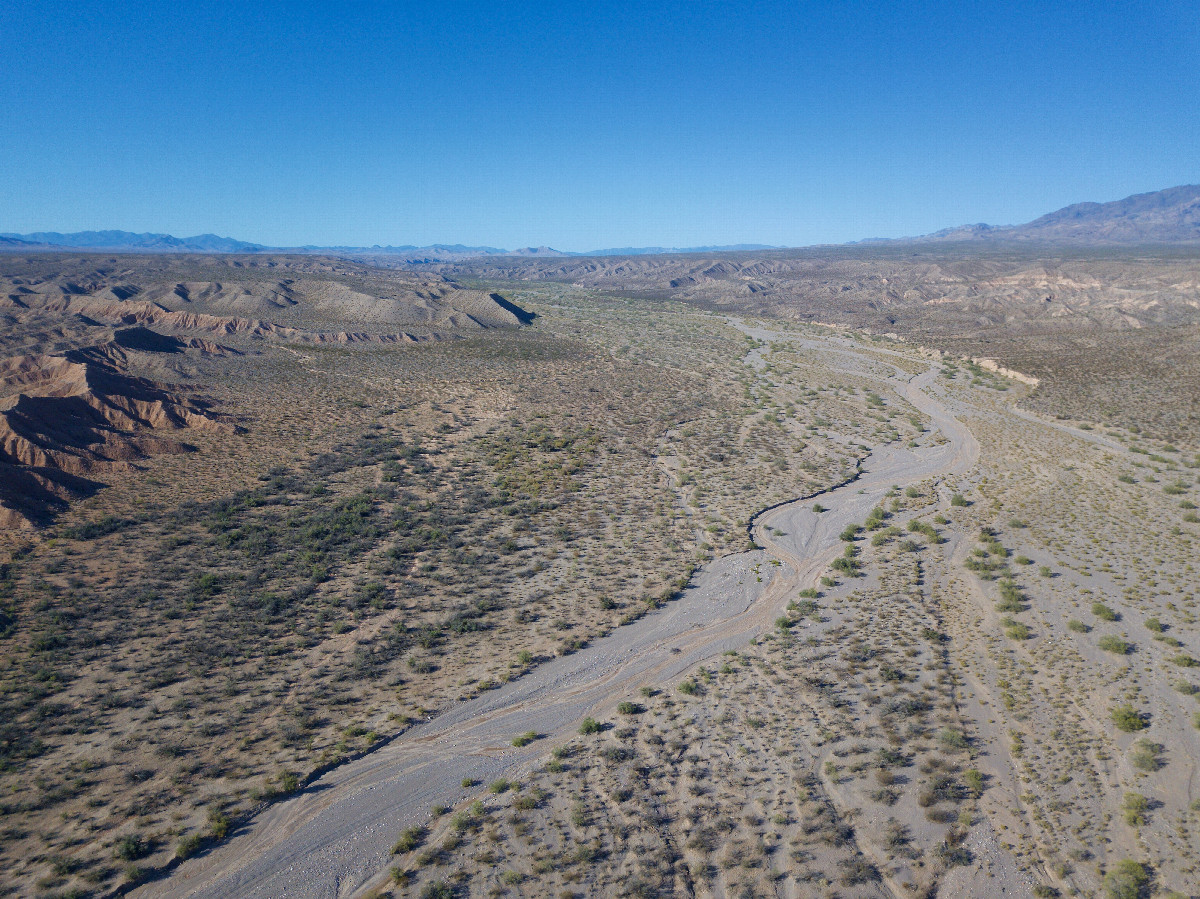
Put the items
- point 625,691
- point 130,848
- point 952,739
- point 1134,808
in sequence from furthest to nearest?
point 625,691 → point 952,739 → point 1134,808 → point 130,848

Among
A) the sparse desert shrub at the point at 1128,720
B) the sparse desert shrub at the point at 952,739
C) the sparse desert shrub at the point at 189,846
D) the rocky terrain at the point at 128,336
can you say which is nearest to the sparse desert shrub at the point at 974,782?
the sparse desert shrub at the point at 952,739

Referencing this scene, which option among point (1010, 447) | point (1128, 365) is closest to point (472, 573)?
point (1010, 447)

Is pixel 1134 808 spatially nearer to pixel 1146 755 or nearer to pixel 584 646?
pixel 1146 755

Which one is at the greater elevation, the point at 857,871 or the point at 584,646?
the point at 584,646

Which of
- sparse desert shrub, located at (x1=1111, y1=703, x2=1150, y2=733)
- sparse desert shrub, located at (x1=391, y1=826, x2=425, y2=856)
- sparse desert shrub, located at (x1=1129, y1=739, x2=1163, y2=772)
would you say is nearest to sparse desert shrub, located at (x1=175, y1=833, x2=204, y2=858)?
sparse desert shrub, located at (x1=391, y1=826, x2=425, y2=856)

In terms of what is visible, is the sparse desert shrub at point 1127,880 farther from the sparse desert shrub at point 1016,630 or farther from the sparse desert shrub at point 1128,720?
the sparse desert shrub at point 1016,630

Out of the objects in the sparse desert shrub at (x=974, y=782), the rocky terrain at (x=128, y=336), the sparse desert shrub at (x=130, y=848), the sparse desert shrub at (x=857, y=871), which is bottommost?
the sparse desert shrub at (x=857, y=871)

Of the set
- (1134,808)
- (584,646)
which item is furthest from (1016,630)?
(584,646)
